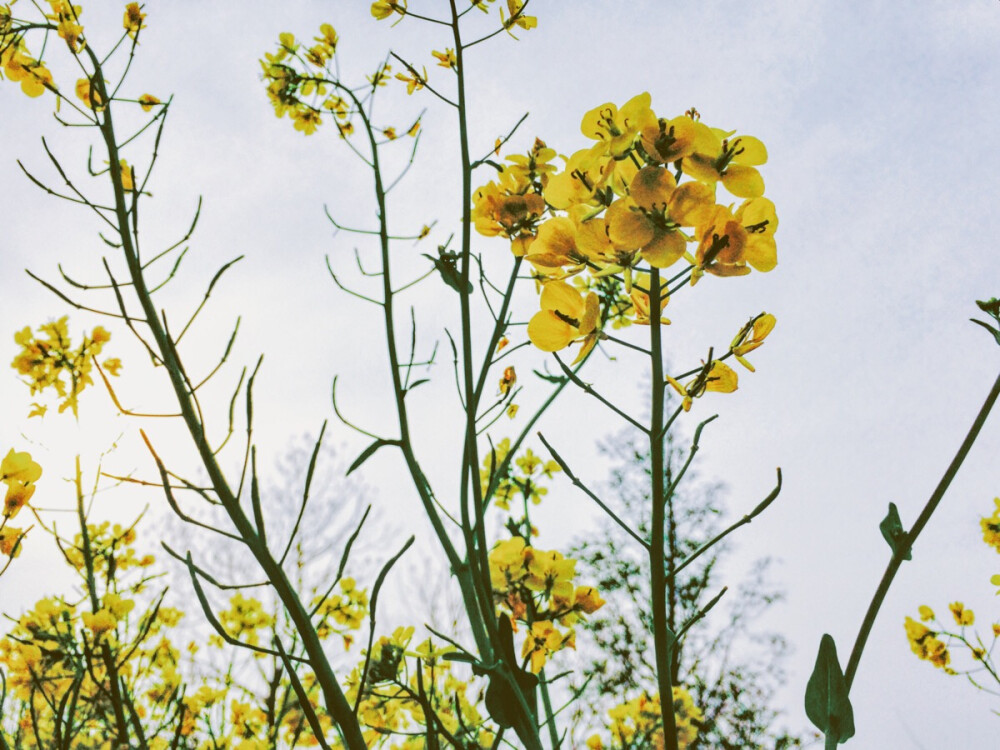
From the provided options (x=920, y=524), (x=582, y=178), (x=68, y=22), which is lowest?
(x=920, y=524)

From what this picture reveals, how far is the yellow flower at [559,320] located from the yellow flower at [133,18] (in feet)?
4.58

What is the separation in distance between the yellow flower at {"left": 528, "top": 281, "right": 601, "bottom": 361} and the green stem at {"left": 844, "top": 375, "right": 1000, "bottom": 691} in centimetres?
38

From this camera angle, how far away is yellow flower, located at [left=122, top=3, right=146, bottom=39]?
5.40ft

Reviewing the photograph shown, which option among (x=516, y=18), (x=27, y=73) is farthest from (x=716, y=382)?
(x=27, y=73)

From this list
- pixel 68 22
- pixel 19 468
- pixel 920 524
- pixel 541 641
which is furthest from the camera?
pixel 68 22

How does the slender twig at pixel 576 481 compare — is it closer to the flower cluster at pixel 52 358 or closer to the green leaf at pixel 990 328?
the green leaf at pixel 990 328

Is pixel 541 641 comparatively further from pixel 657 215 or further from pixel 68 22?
pixel 68 22

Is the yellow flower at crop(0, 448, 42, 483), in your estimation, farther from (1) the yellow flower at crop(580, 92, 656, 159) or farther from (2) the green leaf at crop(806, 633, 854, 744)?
(2) the green leaf at crop(806, 633, 854, 744)

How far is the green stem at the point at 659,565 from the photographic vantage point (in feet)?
2.06

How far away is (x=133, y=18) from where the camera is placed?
5.45 ft

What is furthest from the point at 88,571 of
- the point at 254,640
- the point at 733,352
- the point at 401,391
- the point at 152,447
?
the point at 254,640

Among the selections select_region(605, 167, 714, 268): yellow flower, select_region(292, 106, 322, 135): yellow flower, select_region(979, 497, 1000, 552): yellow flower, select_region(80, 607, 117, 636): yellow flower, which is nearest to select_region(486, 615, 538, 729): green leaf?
select_region(605, 167, 714, 268): yellow flower

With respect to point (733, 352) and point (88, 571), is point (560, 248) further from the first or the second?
point (88, 571)

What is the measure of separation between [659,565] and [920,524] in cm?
29
